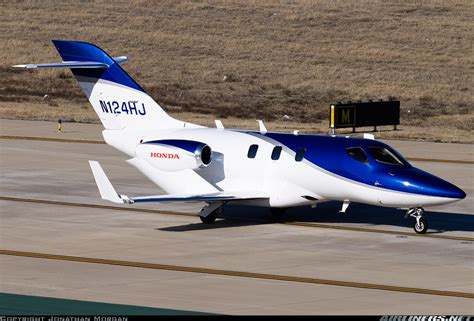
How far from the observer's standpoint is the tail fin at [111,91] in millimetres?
36219

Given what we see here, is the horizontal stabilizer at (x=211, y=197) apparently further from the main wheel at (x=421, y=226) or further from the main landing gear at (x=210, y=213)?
the main wheel at (x=421, y=226)

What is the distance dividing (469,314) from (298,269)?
5.30 m

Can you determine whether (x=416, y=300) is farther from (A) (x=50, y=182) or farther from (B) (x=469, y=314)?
(A) (x=50, y=182)

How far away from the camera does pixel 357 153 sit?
3231 cm

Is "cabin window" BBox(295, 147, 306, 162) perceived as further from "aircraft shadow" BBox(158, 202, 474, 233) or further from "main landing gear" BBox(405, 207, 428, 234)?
"main landing gear" BBox(405, 207, 428, 234)

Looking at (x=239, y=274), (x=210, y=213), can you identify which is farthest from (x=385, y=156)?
(x=239, y=274)

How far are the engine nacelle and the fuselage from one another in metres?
0.21

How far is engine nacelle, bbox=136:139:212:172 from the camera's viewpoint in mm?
33750

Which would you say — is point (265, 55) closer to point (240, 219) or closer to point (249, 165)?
point (240, 219)

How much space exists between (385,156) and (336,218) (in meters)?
3.20

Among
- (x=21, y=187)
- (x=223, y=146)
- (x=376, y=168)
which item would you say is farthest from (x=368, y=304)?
(x=21, y=187)

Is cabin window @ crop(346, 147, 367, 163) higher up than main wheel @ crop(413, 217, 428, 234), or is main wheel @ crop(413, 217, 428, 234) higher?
cabin window @ crop(346, 147, 367, 163)

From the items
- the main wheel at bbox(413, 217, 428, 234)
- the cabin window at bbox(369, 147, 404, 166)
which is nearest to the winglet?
the cabin window at bbox(369, 147, 404, 166)

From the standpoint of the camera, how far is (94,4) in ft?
357
